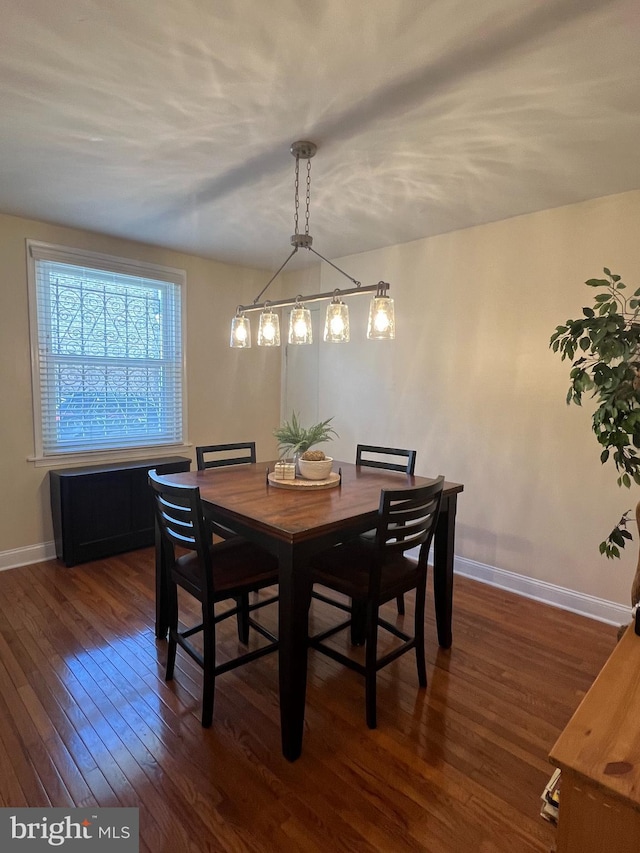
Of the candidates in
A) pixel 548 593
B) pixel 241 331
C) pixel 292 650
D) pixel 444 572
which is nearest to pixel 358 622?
pixel 444 572

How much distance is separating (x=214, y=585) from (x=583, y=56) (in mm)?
2347

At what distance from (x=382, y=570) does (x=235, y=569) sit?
66cm

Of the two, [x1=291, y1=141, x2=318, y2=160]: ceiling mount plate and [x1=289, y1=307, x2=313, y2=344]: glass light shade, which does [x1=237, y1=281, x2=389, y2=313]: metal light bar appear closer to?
[x1=289, y1=307, x2=313, y2=344]: glass light shade

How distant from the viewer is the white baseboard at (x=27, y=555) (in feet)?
11.0

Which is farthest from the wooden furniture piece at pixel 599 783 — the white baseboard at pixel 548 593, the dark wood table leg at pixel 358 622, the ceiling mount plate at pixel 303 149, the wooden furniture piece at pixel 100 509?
the wooden furniture piece at pixel 100 509

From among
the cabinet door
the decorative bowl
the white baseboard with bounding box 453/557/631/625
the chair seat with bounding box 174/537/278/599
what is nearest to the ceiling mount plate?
the decorative bowl

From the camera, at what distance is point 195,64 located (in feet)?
5.32

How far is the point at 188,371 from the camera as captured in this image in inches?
169

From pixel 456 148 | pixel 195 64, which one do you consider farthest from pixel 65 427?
pixel 456 148

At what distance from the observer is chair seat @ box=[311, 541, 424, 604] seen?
197cm

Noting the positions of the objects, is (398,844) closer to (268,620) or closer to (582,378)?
(268,620)

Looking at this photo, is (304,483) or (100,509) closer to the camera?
Result: (304,483)

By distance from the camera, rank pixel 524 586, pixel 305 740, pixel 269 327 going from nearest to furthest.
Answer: pixel 305 740
pixel 269 327
pixel 524 586

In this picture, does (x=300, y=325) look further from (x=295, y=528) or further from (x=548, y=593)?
(x=548, y=593)
